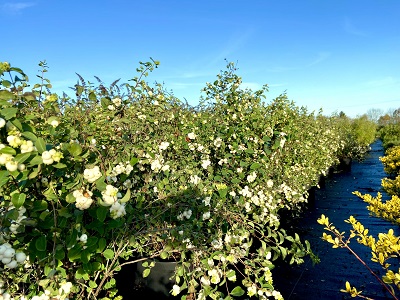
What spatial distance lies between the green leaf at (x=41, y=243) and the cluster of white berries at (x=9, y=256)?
7cm

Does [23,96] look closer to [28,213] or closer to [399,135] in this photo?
[28,213]

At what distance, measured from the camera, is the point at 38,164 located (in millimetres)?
1229

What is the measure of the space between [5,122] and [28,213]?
1.27 feet

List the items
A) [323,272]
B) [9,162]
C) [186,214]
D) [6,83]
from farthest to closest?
[323,272]
[186,214]
[6,83]
[9,162]

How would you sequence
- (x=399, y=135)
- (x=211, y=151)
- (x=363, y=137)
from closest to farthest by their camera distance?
(x=211, y=151), (x=399, y=135), (x=363, y=137)

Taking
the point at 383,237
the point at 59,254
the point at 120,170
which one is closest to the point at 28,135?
the point at 59,254

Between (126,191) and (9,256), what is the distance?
1268mm

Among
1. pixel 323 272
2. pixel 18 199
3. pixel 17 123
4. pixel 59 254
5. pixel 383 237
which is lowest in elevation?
pixel 323 272

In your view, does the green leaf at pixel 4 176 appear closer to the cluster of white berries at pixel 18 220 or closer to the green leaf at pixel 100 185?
the cluster of white berries at pixel 18 220

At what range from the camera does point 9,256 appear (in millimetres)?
1282

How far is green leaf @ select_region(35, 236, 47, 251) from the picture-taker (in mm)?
1303

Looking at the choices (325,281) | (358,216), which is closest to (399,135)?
(358,216)

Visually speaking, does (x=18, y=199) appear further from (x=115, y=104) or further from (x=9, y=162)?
(x=115, y=104)

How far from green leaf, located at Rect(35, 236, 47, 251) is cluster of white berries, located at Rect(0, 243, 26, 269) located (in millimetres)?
71
